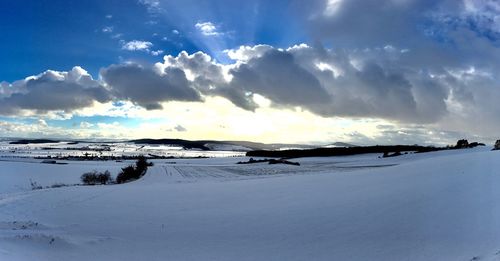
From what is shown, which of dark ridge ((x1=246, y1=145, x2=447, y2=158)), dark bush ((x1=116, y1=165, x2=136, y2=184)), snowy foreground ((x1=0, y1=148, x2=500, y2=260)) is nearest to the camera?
snowy foreground ((x1=0, y1=148, x2=500, y2=260))

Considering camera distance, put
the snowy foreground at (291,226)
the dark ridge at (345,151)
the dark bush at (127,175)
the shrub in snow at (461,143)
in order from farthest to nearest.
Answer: the dark ridge at (345,151), the shrub in snow at (461,143), the dark bush at (127,175), the snowy foreground at (291,226)

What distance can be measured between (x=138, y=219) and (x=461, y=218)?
37.5 ft

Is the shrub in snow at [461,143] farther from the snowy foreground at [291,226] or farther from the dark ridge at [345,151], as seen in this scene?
the snowy foreground at [291,226]

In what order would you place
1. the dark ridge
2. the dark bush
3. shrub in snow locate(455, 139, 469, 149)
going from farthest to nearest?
the dark ridge
shrub in snow locate(455, 139, 469, 149)
the dark bush

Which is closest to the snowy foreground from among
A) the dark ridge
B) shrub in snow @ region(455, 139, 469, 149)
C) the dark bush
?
the dark bush

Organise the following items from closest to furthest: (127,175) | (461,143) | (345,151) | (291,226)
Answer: (291,226) → (127,175) → (461,143) → (345,151)

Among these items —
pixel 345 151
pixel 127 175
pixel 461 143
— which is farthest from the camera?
pixel 345 151

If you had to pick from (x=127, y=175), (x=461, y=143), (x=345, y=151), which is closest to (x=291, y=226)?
(x=127, y=175)

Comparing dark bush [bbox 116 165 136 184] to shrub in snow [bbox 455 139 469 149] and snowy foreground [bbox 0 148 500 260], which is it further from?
shrub in snow [bbox 455 139 469 149]

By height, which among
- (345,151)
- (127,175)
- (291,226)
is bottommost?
(127,175)

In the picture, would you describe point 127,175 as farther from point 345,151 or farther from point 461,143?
point 345,151

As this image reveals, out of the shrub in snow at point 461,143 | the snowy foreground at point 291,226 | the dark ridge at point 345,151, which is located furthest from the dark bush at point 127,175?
the dark ridge at point 345,151

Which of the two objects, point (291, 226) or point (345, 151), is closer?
point (291, 226)

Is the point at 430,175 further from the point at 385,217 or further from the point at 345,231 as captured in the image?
the point at 345,231
